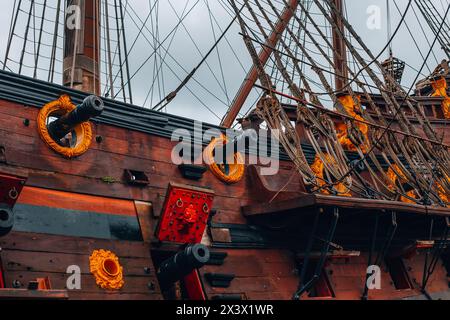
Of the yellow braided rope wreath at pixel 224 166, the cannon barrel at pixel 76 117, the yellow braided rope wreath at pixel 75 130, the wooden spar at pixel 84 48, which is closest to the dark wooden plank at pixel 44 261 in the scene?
→ the yellow braided rope wreath at pixel 75 130

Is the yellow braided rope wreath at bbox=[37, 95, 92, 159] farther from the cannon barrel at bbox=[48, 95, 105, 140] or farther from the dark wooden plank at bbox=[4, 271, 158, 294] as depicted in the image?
Answer: the dark wooden plank at bbox=[4, 271, 158, 294]

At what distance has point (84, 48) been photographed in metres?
10.4

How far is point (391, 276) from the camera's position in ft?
36.8

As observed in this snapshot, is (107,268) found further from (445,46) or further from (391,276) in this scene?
(445,46)

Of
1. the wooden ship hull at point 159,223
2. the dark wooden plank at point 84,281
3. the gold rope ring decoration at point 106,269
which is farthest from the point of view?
the gold rope ring decoration at point 106,269

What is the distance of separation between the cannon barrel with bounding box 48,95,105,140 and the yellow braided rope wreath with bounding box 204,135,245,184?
2.22 meters

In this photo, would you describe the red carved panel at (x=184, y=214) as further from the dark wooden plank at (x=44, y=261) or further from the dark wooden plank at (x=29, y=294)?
the dark wooden plank at (x=29, y=294)

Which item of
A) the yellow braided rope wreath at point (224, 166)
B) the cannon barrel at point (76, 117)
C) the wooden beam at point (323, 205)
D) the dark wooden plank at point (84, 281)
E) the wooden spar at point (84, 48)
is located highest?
the wooden spar at point (84, 48)

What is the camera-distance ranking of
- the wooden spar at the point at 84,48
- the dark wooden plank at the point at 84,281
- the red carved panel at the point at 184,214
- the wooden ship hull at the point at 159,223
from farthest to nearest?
the wooden spar at the point at 84,48, the red carved panel at the point at 184,214, the wooden ship hull at the point at 159,223, the dark wooden plank at the point at 84,281

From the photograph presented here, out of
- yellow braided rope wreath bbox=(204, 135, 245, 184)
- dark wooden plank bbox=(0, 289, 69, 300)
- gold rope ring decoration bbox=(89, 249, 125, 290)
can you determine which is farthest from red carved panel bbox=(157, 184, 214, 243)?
dark wooden plank bbox=(0, 289, 69, 300)

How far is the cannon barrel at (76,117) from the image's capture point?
7207 mm

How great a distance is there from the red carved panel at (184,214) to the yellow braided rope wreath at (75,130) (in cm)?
122

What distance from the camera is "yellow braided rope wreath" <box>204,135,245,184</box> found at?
9.28 metres
